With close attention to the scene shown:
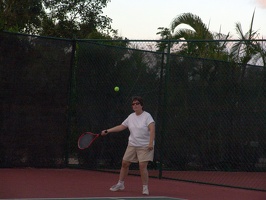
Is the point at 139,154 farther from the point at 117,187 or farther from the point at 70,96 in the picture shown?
the point at 70,96

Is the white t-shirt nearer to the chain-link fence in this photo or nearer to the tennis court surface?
the tennis court surface

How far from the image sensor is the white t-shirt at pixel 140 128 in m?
12.3

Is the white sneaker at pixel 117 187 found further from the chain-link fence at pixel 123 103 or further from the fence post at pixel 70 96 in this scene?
the fence post at pixel 70 96

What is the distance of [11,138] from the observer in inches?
596

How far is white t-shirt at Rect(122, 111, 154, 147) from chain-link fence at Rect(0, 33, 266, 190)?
102 inches

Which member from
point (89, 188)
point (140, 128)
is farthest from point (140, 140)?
point (89, 188)

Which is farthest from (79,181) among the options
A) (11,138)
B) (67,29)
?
(67,29)

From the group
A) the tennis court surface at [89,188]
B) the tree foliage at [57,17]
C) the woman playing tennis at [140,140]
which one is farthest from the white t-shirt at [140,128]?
the tree foliage at [57,17]

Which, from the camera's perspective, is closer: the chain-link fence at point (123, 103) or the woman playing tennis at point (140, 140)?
the woman playing tennis at point (140, 140)

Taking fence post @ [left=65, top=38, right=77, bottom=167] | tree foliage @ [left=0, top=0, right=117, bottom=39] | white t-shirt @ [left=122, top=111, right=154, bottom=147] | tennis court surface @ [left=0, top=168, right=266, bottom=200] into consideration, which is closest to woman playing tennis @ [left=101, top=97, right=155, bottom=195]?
white t-shirt @ [left=122, top=111, right=154, bottom=147]

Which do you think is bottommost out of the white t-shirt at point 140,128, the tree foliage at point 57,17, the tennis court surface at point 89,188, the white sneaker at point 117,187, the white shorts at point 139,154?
the tennis court surface at point 89,188

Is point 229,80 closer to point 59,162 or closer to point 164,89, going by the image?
point 164,89

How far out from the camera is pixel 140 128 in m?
12.3

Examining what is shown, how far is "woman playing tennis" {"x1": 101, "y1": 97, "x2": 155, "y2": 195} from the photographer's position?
12.2 meters
